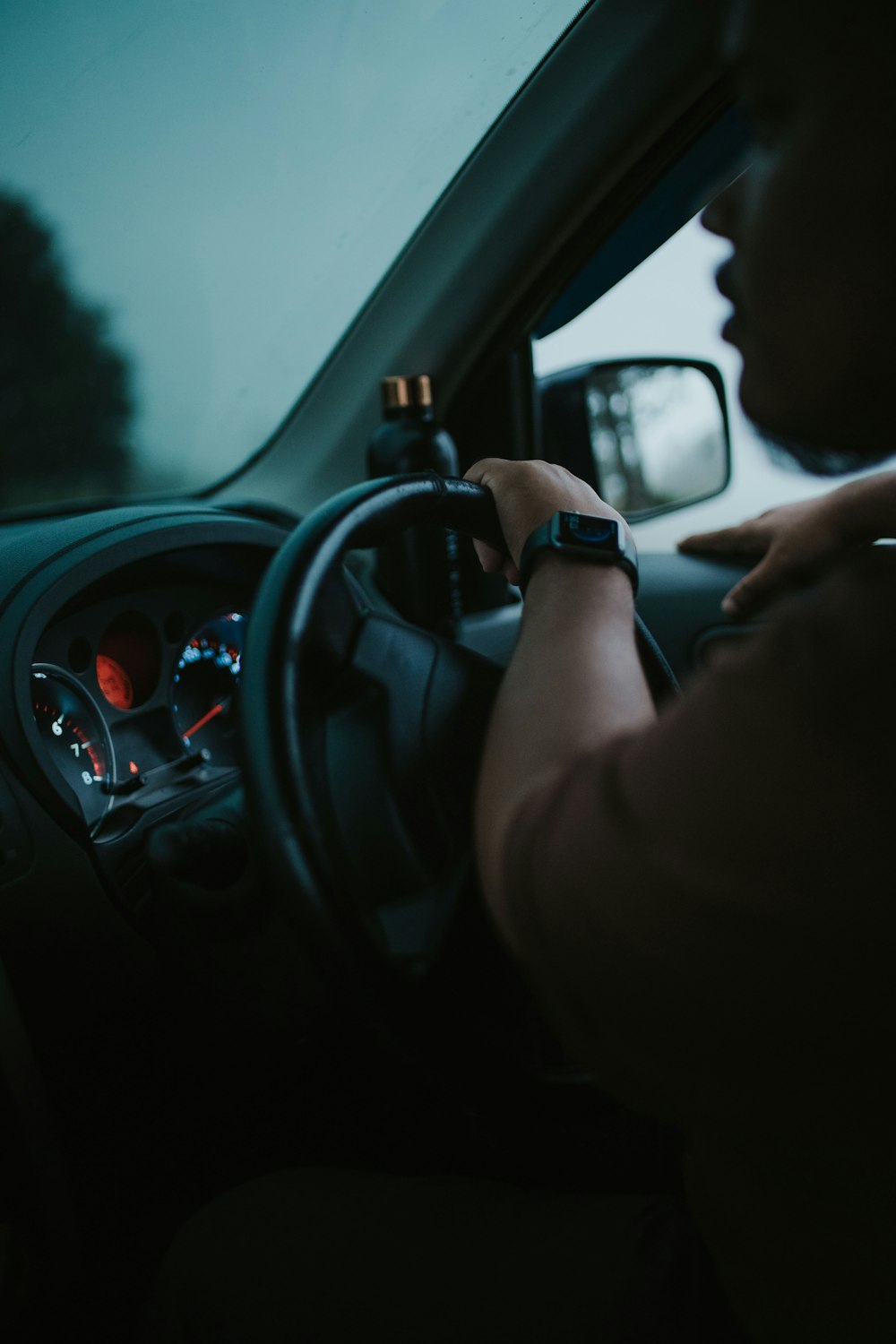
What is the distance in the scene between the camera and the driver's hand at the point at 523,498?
3.04 ft

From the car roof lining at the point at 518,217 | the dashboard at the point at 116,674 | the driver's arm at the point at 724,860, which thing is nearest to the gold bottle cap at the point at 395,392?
the car roof lining at the point at 518,217

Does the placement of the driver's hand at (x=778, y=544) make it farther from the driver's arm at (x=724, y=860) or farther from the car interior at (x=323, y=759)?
the driver's arm at (x=724, y=860)

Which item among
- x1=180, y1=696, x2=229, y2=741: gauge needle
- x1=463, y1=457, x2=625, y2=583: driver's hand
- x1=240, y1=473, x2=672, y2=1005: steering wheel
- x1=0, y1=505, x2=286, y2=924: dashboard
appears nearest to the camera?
x1=240, y1=473, x2=672, y2=1005: steering wheel

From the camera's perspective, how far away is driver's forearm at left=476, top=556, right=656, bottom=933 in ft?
2.13

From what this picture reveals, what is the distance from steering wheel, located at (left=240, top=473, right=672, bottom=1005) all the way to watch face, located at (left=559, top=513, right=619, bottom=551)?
0.52 ft

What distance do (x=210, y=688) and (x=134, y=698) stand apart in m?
0.14

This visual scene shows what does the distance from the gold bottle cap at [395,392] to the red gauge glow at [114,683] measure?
0.63 meters

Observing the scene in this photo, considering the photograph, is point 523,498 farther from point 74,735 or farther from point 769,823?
point 74,735

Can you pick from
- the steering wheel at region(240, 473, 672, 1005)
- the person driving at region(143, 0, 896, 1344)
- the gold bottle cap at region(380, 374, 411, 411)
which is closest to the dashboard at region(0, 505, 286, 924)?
the gold bottle cap at region(380, 374, 411, 411)

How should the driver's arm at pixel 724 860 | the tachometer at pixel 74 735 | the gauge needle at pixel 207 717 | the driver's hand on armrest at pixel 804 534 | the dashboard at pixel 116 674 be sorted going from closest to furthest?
the driver's arm at pixel 724 860 → the dashboard at pixel 116 674 → the tachometer at pixel 74 735 → the driver's hand on armrest at pixel 804 534 → the gauge needle at pixel 207 717

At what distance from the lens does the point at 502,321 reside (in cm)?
169

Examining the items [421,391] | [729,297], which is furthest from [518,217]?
[729,297]

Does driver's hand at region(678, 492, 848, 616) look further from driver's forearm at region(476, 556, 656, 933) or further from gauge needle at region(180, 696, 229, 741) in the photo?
gauge needle at region(180, 696, 229, 741)

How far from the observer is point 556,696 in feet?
2.27
